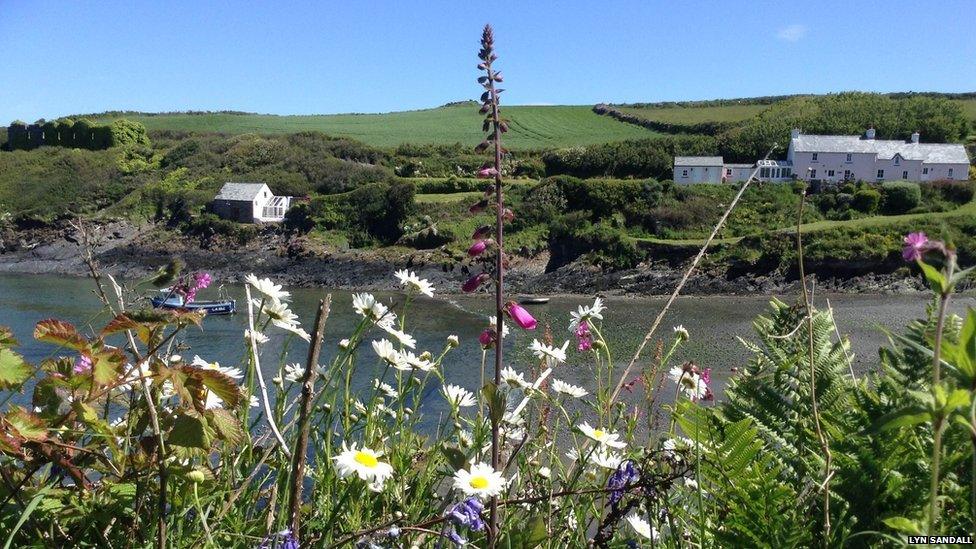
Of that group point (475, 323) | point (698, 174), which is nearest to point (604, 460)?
point (475, 323)

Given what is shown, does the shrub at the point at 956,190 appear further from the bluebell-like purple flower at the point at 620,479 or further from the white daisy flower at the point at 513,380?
the bluebell-like purple flower at the point at 620,479

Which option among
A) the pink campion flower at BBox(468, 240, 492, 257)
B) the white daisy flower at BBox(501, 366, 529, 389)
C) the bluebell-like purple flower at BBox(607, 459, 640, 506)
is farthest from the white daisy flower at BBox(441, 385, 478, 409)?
the bluebell-like purple flower at BBox(607, 459, 640, 506)

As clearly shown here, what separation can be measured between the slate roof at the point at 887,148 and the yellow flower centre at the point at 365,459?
53.2 meters

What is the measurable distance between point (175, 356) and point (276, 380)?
371 millimetres

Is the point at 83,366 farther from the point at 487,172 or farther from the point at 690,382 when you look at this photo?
the point at 690,382

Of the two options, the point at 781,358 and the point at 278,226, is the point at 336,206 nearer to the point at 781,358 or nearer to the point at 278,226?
the point at 278,226

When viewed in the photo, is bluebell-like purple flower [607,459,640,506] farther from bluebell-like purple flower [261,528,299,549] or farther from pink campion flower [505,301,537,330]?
bluebell-like purple flower [261,528,299,549]

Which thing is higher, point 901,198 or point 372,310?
point 901,198

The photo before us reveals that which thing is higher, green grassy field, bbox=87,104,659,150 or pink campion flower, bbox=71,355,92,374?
green grassy field, bbox=87,104,659,150

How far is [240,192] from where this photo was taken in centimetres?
5384

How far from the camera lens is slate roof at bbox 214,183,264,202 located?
174 feet

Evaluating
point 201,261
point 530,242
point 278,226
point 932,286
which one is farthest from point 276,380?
point 278,226

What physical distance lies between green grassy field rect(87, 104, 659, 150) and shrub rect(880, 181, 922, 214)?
1170 inches

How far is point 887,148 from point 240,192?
4593 cm
